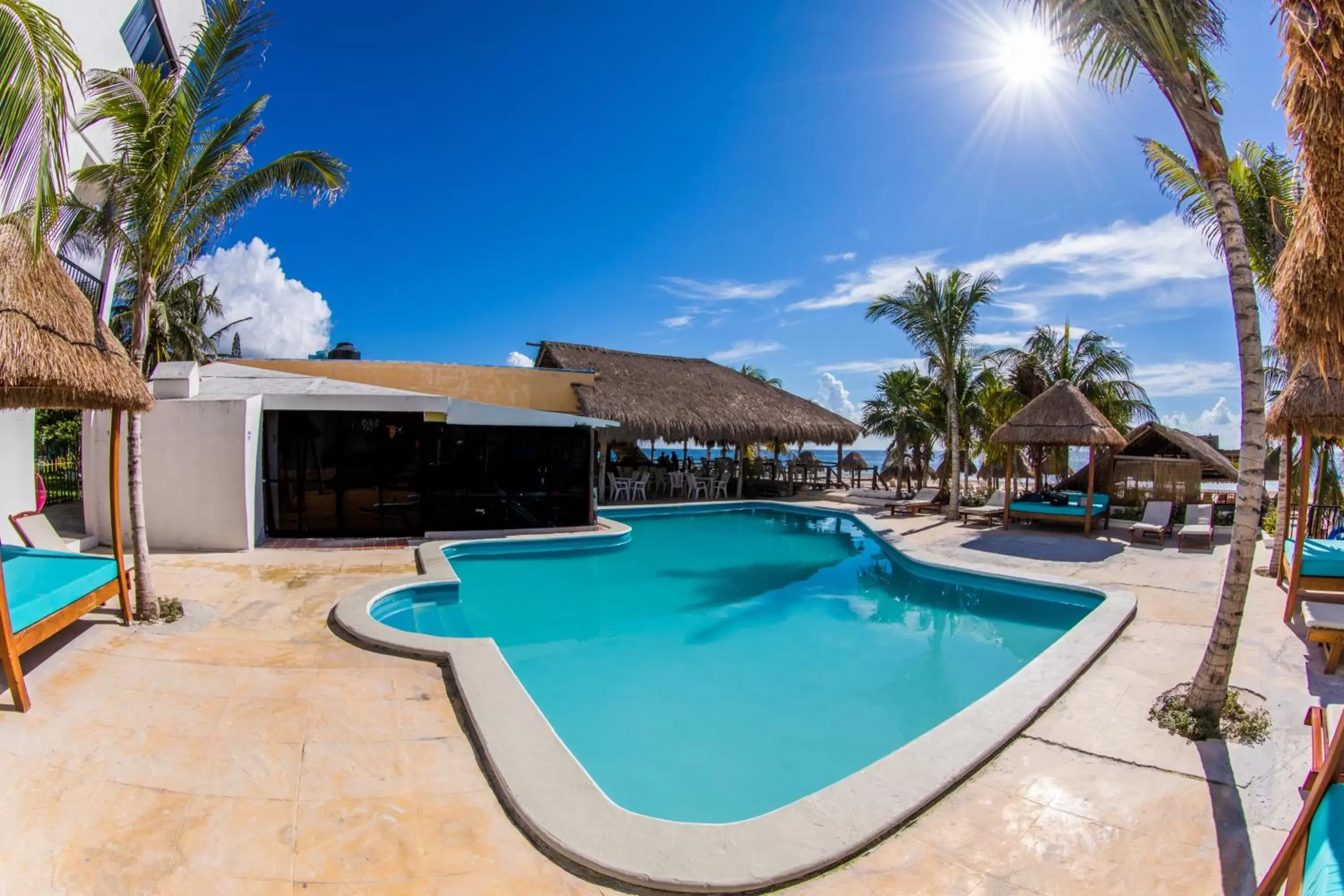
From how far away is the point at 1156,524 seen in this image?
1166cm

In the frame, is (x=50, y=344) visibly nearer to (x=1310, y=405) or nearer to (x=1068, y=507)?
(x=1310, y=405)

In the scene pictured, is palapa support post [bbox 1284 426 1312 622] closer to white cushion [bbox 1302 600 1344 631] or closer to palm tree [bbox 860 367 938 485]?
white cushion [bbox 1302 600 1344 631]

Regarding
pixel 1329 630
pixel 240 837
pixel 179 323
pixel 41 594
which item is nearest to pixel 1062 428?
pixel 1329 630

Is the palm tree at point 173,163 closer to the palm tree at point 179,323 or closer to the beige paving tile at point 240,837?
the beige paving tile at point 240,837

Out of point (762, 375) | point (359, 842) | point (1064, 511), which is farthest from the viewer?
point (762, 375)

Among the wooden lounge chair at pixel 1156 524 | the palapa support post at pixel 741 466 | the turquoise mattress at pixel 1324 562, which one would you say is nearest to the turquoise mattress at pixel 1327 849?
the turquoise mattress at pixel 1324 562

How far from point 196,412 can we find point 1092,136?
11.9 m

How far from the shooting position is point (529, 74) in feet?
37.4

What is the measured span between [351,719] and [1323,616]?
24.1 ft

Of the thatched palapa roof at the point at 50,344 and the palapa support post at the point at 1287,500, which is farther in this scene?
the palapa support post at the point at 1287,500

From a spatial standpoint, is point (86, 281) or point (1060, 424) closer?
point (86, 281)

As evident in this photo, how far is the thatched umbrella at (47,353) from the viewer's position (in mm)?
3906

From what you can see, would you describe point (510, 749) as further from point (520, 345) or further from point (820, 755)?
point (520, 345)

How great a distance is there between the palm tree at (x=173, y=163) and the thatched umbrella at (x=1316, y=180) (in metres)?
7.10
